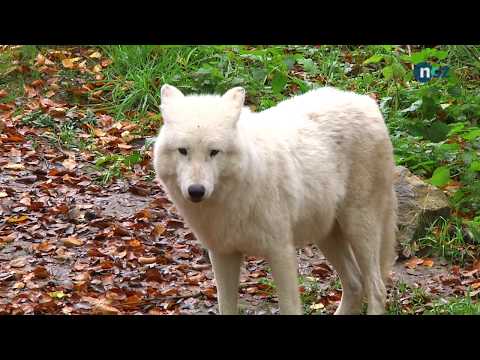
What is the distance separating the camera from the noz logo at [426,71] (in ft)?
31.0

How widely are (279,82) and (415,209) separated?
96.8 inches

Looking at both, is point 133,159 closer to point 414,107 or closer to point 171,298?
point 171,298

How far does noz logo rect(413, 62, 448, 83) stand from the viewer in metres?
9.46

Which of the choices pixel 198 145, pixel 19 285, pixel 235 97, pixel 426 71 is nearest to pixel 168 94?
pixel 235 97

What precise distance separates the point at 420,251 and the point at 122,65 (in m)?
4.55

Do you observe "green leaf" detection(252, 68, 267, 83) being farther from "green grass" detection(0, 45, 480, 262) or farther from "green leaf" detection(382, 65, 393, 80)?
"green leaf" detection(382, 65, 393, 80)

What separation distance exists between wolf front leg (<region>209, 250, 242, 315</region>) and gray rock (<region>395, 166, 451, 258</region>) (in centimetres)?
218

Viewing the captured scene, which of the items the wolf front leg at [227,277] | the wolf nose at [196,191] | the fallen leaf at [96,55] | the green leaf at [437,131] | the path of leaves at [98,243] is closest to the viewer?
the wolf nose at [196,191]

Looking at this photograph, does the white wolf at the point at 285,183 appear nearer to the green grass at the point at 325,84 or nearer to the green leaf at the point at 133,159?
the green grass at the point at 325,84

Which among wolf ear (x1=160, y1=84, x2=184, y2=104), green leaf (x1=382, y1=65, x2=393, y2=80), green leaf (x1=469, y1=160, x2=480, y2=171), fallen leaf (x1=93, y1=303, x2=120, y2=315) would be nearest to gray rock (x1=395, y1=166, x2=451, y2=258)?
green leaf (x1=469, y1=160, x2=480, y2=171)

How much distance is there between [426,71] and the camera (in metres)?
9.52

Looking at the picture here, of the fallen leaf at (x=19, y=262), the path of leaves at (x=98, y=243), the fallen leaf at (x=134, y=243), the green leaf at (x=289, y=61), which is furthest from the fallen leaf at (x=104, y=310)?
the green leaf at (x=289, y=61)

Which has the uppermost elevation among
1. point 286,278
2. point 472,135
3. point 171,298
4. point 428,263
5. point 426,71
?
point 426,71

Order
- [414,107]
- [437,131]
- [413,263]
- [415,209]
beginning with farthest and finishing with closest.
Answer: [414,107], [437,131], [415,209], [413,263]
